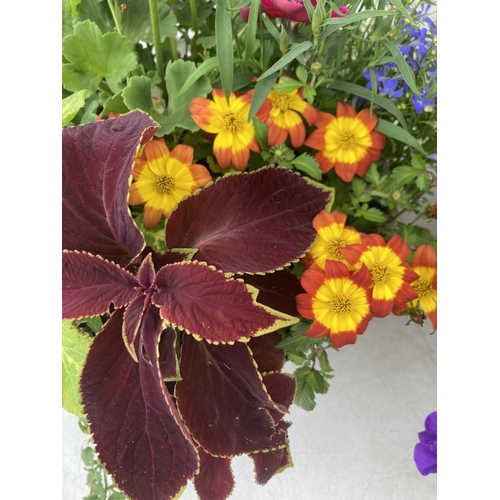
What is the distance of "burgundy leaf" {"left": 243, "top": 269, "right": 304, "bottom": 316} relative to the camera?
2.23ft

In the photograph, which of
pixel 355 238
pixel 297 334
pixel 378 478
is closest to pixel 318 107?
pixel 355 238

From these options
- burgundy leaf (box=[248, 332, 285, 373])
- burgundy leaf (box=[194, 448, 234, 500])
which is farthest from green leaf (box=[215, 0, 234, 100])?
burgundy leaf (box=[194, 448, 234, 500])

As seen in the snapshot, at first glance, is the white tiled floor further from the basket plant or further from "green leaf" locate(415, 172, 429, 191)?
"green leaf" locate(415, 172, 429, 191)

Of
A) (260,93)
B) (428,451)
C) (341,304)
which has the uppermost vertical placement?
(260,93)

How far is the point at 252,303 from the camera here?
0.54m

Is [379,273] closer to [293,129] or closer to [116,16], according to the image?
[293,129]

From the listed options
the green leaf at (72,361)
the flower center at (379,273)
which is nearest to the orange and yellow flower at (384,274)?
the flower center at (379,273)

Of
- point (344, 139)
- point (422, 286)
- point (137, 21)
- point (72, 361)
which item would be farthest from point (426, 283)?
point (137, 21)

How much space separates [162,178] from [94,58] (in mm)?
198

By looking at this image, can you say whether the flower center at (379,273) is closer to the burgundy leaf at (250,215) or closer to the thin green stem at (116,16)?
the burgundy leaf at (250,215)

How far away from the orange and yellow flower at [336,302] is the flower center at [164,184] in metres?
0.20

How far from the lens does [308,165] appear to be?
2.30ft

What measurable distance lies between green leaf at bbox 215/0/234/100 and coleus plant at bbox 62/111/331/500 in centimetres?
11

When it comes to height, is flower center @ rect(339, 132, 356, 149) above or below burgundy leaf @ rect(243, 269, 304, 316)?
above
